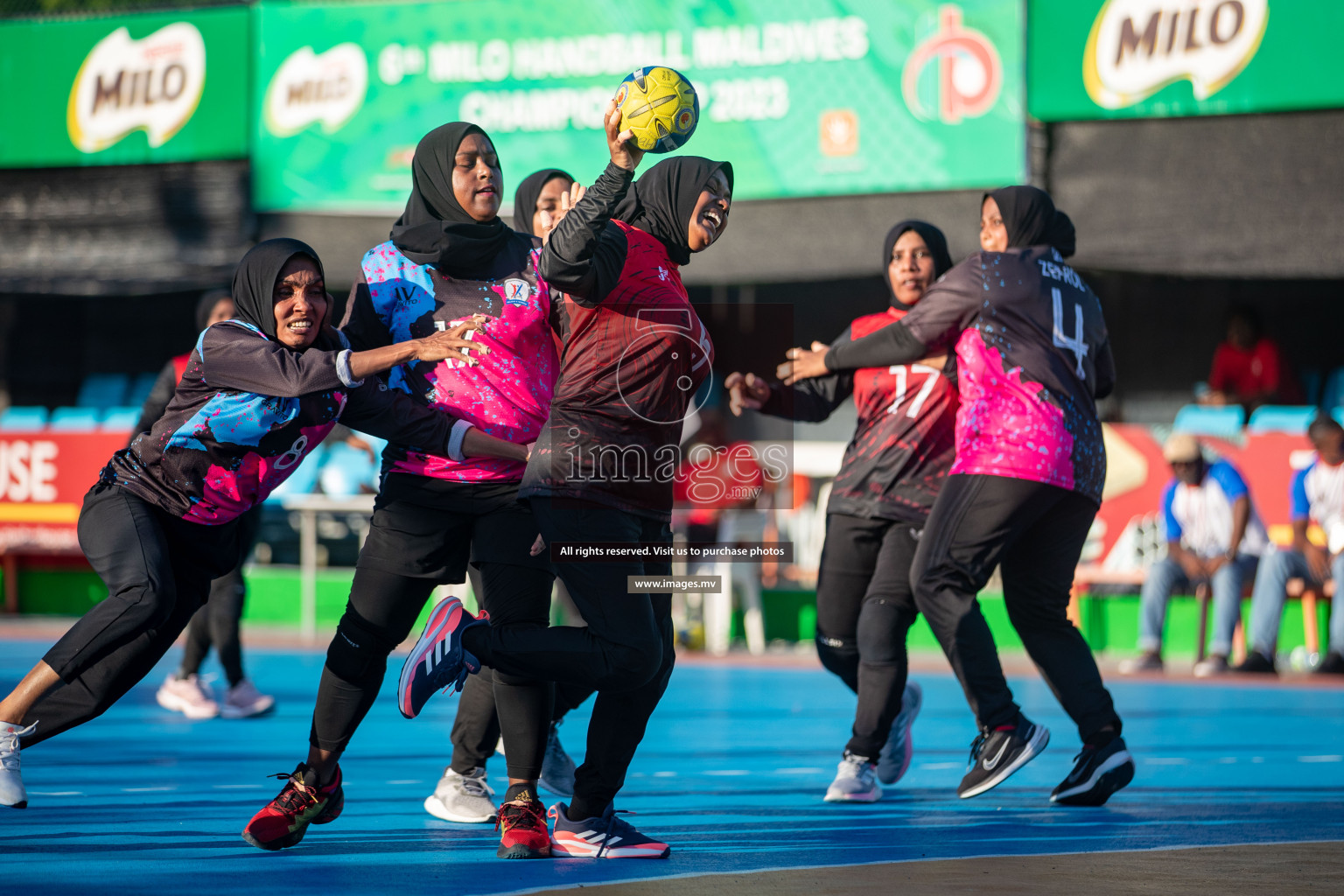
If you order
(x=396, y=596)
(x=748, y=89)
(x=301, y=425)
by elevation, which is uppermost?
(x=748, y=89)

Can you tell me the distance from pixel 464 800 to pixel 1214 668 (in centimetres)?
695

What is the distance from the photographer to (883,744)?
18.7 ft

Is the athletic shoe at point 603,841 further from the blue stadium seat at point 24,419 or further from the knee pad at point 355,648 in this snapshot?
the blue stadium seat at point 24,419

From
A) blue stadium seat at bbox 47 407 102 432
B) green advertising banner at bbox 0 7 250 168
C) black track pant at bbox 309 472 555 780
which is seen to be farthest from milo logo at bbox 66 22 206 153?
black track pant at bbox 309 472 555 780

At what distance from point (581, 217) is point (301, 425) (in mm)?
1124

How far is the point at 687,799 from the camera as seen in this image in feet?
18.3

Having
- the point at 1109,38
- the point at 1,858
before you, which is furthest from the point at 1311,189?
the point at 1,858

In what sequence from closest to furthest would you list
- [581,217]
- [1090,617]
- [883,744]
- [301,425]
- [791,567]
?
[581,217], [301,425], [883,744], [1090,617], [791,567]

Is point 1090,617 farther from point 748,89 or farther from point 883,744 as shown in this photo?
point 883,744

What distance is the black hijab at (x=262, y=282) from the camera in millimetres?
4562

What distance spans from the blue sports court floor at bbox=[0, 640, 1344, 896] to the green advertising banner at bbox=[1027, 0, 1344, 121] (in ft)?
16.4

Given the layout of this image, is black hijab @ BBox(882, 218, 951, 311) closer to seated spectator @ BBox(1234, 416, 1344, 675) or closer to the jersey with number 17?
the jersey with number 17

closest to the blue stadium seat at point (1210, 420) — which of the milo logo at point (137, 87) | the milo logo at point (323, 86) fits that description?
the milo logo at point (323, 86)

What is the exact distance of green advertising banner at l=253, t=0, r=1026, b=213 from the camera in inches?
484
